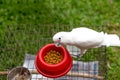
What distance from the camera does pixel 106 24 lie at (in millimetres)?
2877

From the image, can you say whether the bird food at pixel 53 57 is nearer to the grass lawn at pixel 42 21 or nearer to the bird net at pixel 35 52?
the bird net at pixel 35 52

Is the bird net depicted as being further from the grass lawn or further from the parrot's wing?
the parrot's wing

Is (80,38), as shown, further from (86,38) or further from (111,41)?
(111,41)

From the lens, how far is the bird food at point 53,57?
2.14 metres

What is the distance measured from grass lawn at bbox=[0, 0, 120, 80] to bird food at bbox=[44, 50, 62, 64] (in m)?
0.37

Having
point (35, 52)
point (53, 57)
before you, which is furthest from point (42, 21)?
point (53, 57)

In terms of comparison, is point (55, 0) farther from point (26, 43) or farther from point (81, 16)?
point (26, 43)

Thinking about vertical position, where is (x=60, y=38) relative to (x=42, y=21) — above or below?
below

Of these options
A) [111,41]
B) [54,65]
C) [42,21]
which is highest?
[42,21]

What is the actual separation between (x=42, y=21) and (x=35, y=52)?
39 centimetres

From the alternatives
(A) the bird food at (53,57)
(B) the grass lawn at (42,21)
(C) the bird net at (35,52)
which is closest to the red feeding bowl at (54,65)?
(A) the bird food at (53,57)

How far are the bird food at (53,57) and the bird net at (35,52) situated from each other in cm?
17

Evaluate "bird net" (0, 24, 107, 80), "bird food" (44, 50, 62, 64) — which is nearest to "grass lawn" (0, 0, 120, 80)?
"bird net" (0, 24, 107, 80)

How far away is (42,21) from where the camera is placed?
290cm
